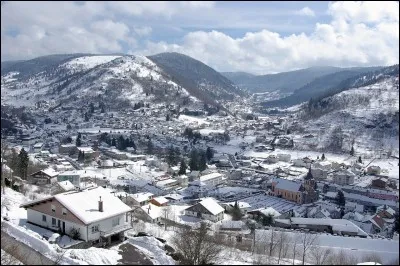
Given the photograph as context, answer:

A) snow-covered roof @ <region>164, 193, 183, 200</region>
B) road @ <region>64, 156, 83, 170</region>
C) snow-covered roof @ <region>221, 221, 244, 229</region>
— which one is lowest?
snow-covered roof @ <region>164, 193, 183, 200</region>

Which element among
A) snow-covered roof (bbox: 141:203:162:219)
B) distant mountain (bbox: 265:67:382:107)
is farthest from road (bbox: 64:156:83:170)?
distant mountain (bbox: 265:67:382:107)

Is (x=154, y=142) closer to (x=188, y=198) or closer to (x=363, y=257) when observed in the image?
(x=188, y=198)

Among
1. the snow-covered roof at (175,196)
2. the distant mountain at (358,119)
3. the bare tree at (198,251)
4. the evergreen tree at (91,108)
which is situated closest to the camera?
the bare tree at (198,251)

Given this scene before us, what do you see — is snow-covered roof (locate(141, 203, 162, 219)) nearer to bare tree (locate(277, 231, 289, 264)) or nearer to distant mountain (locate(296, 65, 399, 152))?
bare tree (locate(277, 231, 289, 264))

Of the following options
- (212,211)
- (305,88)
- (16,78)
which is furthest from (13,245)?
(305,88)

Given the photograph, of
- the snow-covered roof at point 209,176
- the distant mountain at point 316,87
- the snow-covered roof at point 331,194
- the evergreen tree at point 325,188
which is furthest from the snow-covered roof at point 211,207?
the distant mountain at point 316,87

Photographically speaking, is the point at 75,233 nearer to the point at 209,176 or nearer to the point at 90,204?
the point at 90,204

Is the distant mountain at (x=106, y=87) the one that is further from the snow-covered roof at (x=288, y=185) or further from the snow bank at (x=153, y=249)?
the snow bank at (x=153, y=249)
